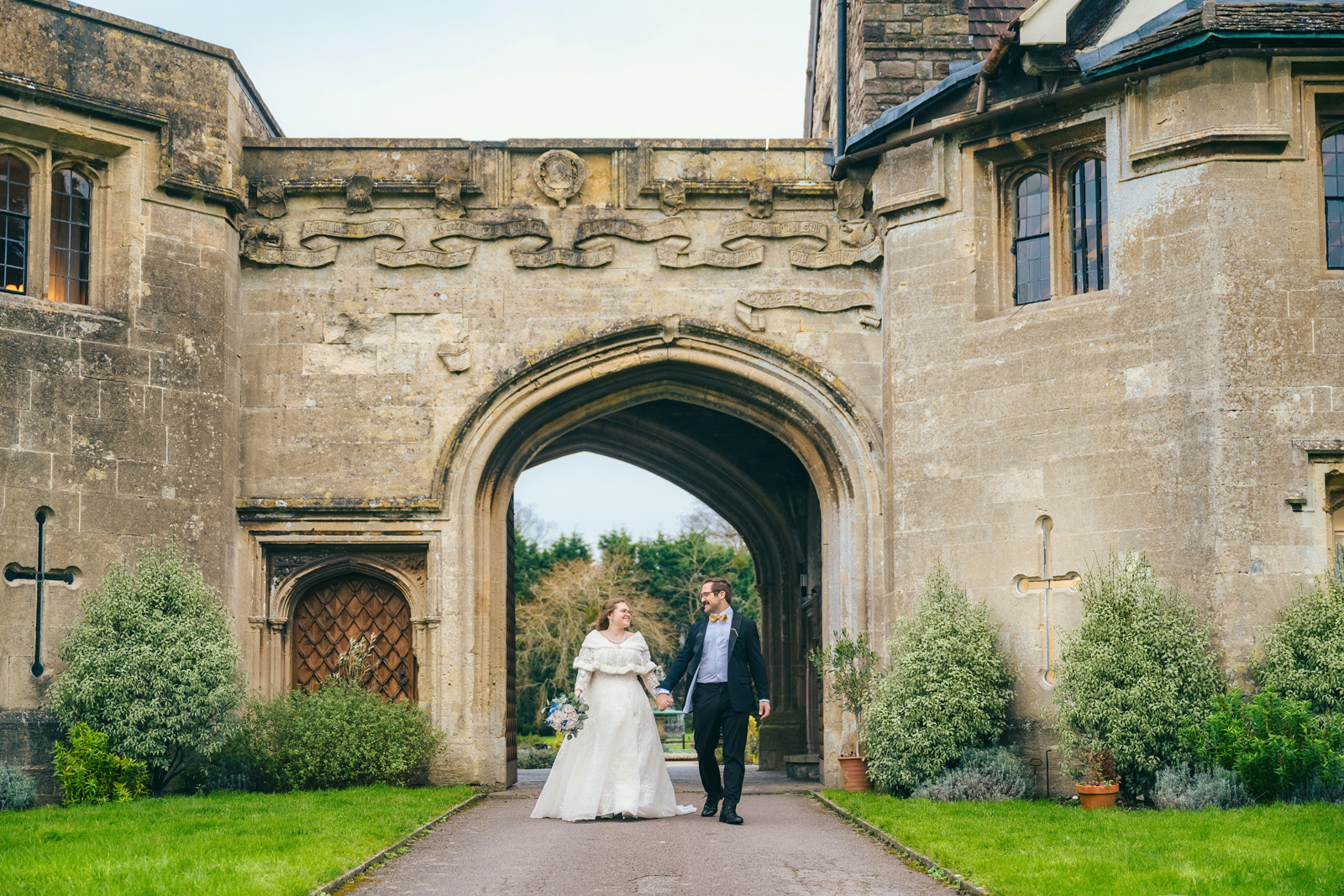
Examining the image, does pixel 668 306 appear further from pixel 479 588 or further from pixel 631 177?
pixel 479 588

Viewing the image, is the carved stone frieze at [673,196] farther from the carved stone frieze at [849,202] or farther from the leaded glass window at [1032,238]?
the leaded glass window at [1032,238]

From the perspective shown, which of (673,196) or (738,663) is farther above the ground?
(673,196)

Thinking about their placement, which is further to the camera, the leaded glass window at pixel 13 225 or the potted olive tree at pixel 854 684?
the potted olive tree at pixel 854 684

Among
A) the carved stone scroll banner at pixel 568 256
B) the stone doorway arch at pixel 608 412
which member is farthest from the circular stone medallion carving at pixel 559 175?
Answer: the stone doorway arch at pixel 608 412

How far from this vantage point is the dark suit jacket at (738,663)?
31.6 ft

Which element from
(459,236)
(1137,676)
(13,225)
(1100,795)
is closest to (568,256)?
(459,236)

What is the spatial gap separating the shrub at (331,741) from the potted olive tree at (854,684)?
11.6ft

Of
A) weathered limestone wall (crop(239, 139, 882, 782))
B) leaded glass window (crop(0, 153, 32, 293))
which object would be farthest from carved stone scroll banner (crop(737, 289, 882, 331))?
Answer: leaded glass window (crop(0, 153, 32, 293))

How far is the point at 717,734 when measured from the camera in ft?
32.4

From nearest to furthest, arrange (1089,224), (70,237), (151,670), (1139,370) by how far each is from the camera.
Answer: (1139,370) < (151,670) < (1089,224) < (70,237)

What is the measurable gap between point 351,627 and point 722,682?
516 centimetres

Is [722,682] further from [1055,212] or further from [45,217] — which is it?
[45,217]

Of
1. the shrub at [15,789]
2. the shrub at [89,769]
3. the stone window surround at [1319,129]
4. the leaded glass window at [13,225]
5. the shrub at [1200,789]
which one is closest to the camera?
the shrub at [1200,789]

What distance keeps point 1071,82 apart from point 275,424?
7502 millimetres
